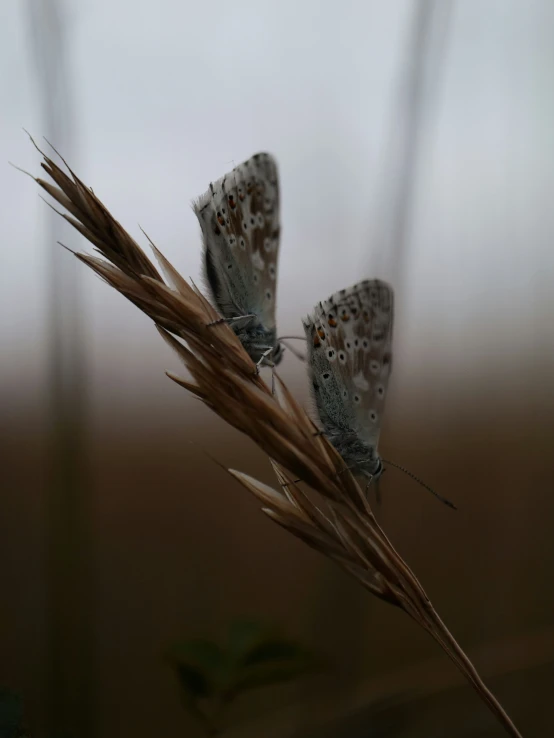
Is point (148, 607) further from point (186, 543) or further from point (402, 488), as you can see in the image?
point (402, 488)

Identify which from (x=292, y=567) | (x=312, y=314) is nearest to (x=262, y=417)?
(x=312, y=314)

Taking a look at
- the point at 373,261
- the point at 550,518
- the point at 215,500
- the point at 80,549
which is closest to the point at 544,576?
the point at 550,518

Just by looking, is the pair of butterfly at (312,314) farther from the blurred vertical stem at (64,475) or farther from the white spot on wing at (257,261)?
the blurred vertical stem at (64,475)

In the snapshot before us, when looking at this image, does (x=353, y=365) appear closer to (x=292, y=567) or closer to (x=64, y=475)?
(x=64, y=475)

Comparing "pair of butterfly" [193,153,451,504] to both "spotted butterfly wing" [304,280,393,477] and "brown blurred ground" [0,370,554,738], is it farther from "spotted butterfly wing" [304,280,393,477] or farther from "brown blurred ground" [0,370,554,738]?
"brown blurred ground" [0,370,554,738]

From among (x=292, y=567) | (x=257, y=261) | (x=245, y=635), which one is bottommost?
(x=292, y=567)
